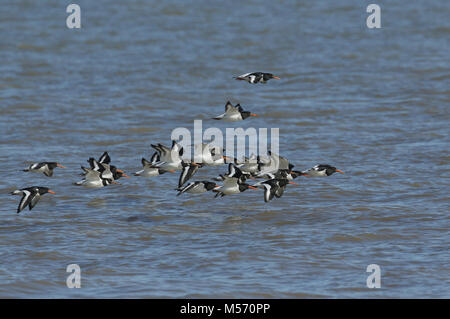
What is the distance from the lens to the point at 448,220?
14906mm

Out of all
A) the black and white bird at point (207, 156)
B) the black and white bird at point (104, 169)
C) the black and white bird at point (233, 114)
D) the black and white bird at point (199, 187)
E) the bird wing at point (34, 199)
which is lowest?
the bird wing at point (34, 199)

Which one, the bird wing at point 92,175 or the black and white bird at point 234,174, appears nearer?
the black and white bird at point 234,174

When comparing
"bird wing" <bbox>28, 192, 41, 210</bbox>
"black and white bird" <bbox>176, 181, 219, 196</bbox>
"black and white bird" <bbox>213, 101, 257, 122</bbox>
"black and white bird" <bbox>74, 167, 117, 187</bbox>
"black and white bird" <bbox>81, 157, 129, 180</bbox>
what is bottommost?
"bird wing" <bbox>28, 192, 41, 210</bbox>

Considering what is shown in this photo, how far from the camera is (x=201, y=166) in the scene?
16.4 metres

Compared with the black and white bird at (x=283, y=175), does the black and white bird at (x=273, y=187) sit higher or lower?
lower

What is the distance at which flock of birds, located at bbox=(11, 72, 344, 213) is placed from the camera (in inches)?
602

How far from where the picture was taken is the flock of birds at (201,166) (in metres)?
15.3

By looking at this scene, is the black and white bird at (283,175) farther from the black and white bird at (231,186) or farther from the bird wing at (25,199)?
the bird wing at (25,199)

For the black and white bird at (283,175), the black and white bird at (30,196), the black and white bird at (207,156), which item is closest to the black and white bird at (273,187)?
the black and white bird at (283,175)

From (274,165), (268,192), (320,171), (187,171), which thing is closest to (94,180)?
(187,171)

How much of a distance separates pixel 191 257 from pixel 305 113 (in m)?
12.1

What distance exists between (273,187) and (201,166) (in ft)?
6.18

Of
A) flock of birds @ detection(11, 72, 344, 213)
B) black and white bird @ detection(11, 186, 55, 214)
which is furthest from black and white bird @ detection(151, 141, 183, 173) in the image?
black and white bird @ detection(11, 186, 55, 214)

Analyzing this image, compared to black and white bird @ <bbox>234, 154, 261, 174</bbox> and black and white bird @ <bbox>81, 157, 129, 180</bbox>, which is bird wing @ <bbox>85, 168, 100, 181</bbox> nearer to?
black and white bird @ <bbox>81, 157, 129, 180</bbox>
